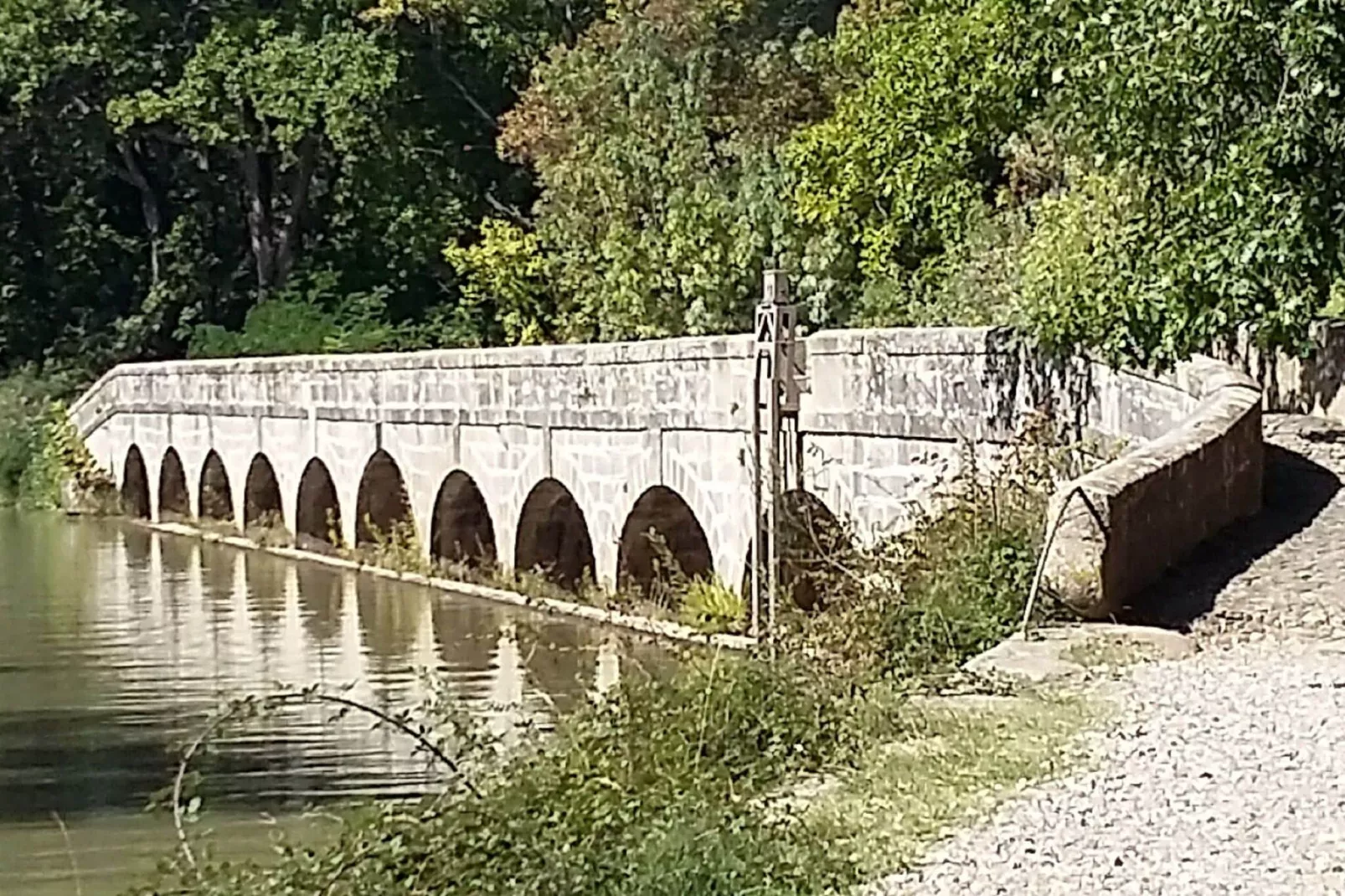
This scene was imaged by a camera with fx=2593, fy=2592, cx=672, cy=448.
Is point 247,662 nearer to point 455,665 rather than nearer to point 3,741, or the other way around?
point 455,665

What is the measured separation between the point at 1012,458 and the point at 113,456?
89.4 feet

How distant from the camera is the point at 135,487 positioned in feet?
127

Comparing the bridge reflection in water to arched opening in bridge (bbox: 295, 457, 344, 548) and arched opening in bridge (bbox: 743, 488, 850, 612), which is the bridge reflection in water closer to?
arched opening in bridge (bbox: 295, 457, 344, 548)

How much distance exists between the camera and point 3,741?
50.8ft

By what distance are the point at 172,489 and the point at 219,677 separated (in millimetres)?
19066

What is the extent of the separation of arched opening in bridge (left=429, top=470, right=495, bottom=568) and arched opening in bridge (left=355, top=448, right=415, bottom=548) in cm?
155

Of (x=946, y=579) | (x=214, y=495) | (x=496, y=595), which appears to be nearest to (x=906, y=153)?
(x=496, y=595)

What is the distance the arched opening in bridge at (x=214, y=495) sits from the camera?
35.1 m

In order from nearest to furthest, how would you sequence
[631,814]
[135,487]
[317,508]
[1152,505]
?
[631,814] → [1152,505] → [317,508] → [135,487]

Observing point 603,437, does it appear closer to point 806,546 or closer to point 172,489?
point 806,546

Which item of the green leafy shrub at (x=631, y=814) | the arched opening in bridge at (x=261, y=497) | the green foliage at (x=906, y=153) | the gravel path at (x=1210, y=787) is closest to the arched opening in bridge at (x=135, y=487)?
the arched opening in bridge at (x=261, y=497)

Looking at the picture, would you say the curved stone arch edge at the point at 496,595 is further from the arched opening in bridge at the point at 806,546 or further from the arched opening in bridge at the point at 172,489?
the arched opening in bridge at the point at 172,489

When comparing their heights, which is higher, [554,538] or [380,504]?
[380,504]

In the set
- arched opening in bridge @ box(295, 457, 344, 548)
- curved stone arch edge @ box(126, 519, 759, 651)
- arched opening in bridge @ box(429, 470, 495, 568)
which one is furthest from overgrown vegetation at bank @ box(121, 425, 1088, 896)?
arched opening in bridge @ box(295, 457, 344, 548)
